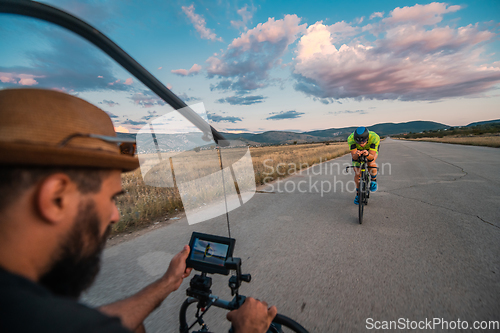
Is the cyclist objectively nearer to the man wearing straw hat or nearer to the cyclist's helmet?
the cyclist's helmet

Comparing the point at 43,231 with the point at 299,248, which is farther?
the point at 299,248

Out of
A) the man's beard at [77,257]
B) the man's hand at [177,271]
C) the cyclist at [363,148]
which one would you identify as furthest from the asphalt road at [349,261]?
the man's beard at [77,257]

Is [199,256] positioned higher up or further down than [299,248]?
higher up

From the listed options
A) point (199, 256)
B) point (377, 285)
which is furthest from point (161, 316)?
point (377, 285)

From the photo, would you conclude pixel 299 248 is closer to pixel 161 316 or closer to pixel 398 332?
pixel 398 332

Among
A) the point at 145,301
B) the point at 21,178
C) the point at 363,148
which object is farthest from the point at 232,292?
the point at 363,148

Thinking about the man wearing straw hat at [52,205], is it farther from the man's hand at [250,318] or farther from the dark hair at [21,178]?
the man's hand at [250,318]

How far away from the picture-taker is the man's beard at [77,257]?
2.32 ft

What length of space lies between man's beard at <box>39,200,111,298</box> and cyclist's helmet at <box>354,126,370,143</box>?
612cm

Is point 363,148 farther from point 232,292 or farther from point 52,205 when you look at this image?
point 52,205

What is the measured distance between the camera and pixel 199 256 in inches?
61.4

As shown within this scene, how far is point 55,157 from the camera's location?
64 cm

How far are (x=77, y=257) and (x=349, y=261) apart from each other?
3.31 m

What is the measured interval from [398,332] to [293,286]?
1.04 m
